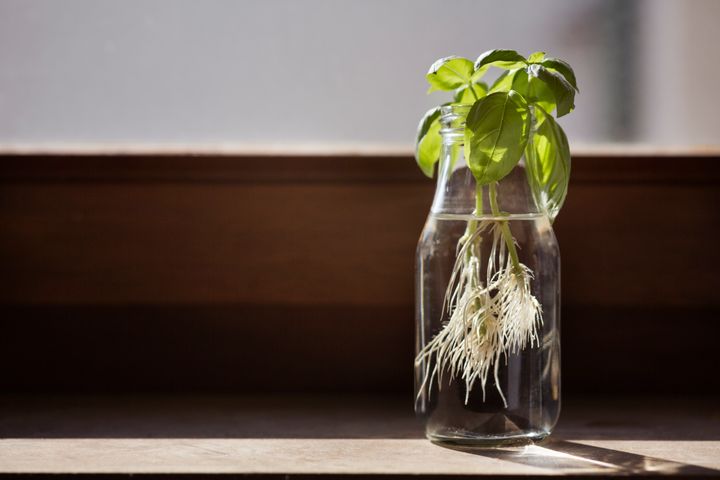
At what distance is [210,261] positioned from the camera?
99 cm

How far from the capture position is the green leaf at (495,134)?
0.64m

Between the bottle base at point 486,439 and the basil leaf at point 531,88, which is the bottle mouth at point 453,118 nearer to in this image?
the basil leaf at point 531,88

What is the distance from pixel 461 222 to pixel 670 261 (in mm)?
401

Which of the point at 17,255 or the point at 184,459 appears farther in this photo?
the point at 17,255

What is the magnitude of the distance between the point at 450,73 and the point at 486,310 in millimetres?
218

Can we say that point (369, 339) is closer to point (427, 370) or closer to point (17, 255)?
point (427, 370)

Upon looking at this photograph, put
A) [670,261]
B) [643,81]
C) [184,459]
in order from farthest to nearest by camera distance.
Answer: [643,81], [670,261], [184,459]

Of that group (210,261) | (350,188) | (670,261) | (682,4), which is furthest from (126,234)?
(682,4)

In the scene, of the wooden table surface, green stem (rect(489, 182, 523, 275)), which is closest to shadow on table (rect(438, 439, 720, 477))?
the wooden table surface

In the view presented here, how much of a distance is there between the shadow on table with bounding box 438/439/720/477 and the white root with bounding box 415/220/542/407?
0.05m

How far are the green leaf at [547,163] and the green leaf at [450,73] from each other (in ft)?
0.24

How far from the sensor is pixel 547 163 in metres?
0.70

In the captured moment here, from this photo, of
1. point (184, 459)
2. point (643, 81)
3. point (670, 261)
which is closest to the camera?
point (184, 459)

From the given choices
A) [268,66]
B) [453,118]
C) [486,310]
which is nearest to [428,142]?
[453,118]
